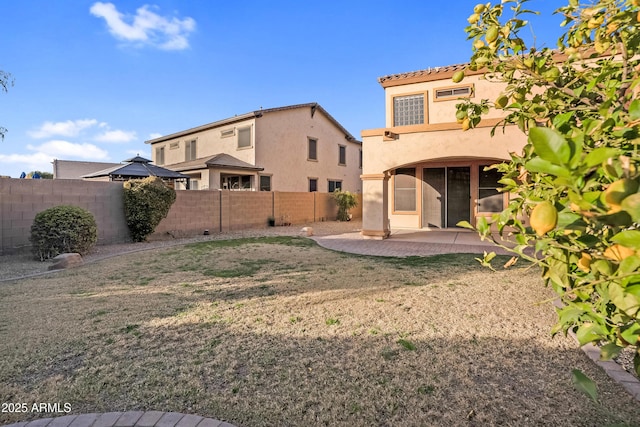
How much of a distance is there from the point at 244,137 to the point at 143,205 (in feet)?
35.2

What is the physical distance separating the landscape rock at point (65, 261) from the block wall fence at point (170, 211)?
92.6 inches

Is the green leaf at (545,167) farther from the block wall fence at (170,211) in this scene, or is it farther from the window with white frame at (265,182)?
the window with white frame at (265,182)

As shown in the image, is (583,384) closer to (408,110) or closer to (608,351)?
(608,351)

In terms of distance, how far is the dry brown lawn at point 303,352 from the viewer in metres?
2.43

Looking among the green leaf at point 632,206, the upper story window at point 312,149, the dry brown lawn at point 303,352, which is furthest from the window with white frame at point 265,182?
the green leaf at point 632,206

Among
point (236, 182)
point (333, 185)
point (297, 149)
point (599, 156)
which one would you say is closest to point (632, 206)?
point (599, 156)

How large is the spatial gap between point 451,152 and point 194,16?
939 cm

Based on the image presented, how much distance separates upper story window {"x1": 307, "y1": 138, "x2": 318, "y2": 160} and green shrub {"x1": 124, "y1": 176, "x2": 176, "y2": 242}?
44.0ft

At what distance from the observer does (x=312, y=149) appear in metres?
23.5

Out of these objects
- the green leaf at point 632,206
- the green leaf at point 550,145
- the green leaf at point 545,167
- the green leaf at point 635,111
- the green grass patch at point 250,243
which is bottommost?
the green grass patch at point 250,243

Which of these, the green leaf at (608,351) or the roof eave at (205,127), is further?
the roof eave at (205,127)

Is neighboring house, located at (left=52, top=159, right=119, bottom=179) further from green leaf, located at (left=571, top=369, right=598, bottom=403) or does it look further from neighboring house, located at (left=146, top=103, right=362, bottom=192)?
green leaf, located at (left=571, top=369, right=598, bottom=403)

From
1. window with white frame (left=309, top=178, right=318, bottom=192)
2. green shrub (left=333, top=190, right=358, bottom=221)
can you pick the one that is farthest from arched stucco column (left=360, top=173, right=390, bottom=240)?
window with white frame (left=309, top=178, right=318, bottom=192)

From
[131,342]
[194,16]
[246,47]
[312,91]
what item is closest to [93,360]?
[131,342]
